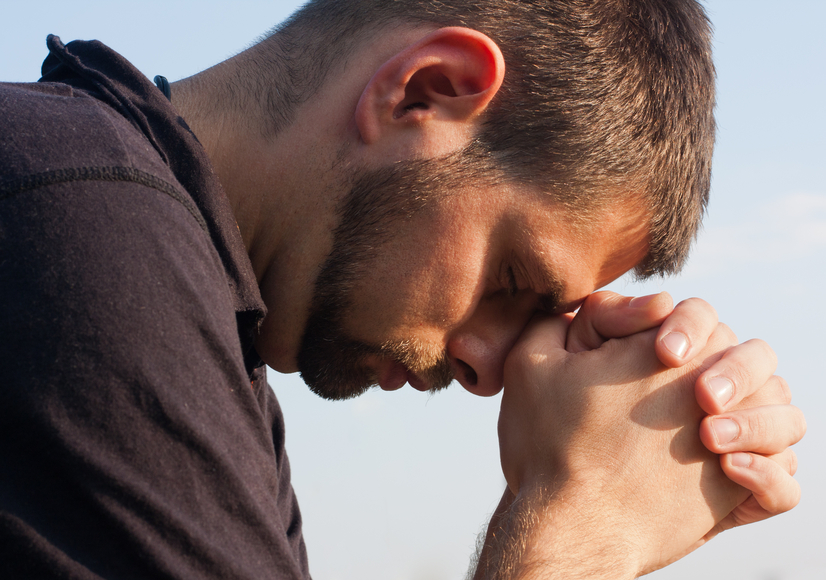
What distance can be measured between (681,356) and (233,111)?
66.6 inches

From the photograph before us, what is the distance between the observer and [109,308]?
1247 mm

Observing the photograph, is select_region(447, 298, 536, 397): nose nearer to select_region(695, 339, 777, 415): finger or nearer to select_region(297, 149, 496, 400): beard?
select_region(297, 149, 496, 400): beard

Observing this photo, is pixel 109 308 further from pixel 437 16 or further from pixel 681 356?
pixel 681 356

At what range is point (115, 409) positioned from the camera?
1.21 metres

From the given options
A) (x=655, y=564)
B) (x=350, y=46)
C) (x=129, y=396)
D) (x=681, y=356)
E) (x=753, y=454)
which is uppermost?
(x=350, y=46)

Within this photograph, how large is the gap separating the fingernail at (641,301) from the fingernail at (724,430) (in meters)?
0.45

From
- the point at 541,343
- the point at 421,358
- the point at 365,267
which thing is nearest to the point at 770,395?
the point at 541,343

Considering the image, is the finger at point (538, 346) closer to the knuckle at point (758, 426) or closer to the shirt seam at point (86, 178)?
the knuckle at point (758, 426)

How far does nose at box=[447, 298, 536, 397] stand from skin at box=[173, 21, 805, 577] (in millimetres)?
47

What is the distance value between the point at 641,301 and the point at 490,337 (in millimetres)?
548

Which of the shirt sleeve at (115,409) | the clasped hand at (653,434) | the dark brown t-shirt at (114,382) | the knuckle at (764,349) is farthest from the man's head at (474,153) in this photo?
the shirt sleeve at (115,409)

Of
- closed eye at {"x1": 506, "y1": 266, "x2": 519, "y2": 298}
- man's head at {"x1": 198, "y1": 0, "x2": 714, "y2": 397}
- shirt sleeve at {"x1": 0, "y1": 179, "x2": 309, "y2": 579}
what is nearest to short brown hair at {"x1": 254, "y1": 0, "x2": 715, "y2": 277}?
man's head at {"x1": 198, "y1": 0, "x2": 714, "y2": 397}

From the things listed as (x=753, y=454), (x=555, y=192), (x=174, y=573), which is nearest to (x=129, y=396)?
(x=174, y=573)

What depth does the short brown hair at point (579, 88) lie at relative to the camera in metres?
2.33
